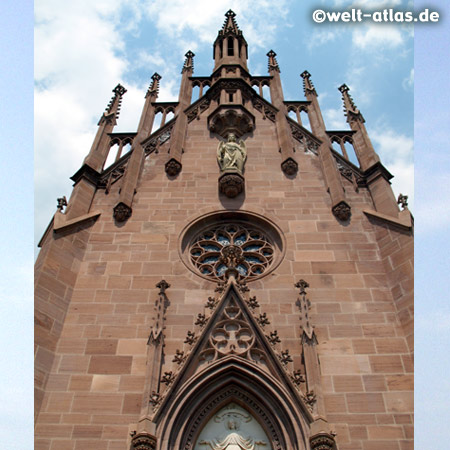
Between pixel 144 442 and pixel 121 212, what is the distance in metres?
6.77

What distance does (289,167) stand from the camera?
16.0 m

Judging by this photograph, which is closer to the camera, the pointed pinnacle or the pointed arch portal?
the pointed arch portal

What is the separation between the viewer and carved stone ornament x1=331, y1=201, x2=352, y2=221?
14.3 metres

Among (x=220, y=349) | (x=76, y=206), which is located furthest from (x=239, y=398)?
(x=76, y=206)

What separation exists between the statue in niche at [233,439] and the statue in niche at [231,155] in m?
7.29

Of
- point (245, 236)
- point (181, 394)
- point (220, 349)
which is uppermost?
point (245, 236)

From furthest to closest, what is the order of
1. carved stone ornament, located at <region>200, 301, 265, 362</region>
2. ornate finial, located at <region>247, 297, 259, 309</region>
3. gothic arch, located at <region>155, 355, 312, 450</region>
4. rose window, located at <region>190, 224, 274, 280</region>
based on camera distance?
rose window, located at <region>190, 224, 274, 280</region> < ornate finial, located at <region>247, 297, 259, 309</region> < carved stone ornament, located at <region>200, 301, 265, 362</region> < gothic arch, located at <region>155, 355, 312, 450</region>

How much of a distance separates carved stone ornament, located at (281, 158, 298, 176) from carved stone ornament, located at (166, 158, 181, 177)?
3.14m

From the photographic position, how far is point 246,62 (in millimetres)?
22859

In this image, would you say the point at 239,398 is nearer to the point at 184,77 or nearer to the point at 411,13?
the point at 411,13

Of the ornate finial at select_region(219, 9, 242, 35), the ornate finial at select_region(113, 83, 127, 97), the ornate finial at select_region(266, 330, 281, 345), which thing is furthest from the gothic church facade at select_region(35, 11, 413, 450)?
the ornate finial at select_region(219, 9, 242, 35)

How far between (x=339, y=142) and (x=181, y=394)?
35.6ft

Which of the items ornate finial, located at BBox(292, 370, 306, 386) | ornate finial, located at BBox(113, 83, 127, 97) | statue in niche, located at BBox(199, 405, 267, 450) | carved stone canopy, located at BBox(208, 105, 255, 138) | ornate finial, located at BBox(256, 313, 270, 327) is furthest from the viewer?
ornate finial, located at BBox(113, 83, 127, 97)

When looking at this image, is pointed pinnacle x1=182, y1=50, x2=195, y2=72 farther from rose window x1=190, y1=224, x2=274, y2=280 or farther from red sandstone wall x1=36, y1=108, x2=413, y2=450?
rose window x1=190, y1=224, x2=274, y2=280
